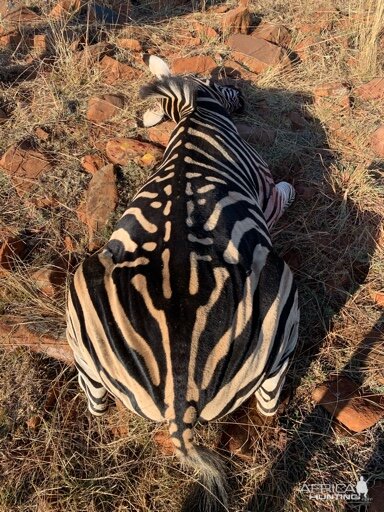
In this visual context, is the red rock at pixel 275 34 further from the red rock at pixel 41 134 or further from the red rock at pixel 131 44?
the red rock at pixel 41 134

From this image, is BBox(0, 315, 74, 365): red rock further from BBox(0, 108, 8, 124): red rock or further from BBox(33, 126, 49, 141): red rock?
BBox(0, 108, 8, 124): red rock

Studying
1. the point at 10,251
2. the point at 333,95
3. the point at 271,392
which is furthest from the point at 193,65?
the point at 271,392

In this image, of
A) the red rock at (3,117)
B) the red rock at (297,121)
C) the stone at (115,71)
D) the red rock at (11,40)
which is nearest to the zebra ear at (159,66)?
the stone at (115,71)

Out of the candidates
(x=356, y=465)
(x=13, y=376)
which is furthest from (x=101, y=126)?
(x=356, y=465)

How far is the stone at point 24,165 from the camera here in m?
3.31

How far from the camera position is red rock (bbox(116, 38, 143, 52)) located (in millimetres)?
4398

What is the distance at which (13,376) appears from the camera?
2.49m

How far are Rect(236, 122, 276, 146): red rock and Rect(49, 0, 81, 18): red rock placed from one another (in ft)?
7.49

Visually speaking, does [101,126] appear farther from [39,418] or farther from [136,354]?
[136,354]

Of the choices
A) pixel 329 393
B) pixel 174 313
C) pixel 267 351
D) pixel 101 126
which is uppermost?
pixel 174 313

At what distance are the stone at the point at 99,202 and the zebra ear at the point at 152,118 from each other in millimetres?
525

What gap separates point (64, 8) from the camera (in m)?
4.67

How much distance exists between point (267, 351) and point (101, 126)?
2.53 meters

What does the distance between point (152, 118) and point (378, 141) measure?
67.8 inches
